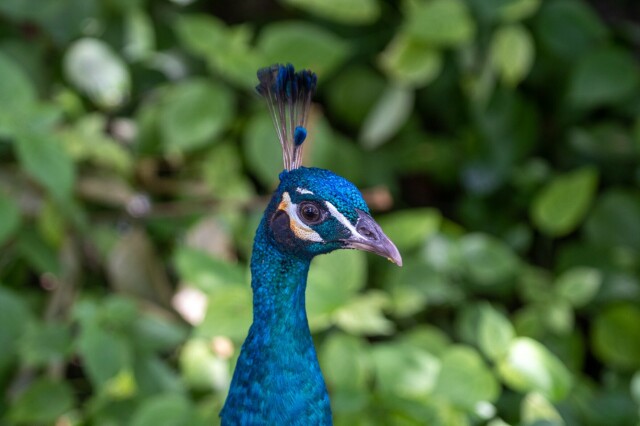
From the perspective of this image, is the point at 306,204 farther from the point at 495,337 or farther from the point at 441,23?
the point at 441,23

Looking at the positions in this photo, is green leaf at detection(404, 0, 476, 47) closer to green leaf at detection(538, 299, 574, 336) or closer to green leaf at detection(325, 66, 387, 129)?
green leaf at detection(325, 66, 387, 129)

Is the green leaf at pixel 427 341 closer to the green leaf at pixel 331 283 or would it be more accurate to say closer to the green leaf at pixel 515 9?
the green leaf at pixel 331 283

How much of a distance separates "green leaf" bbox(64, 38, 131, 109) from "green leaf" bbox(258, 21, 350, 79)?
0.32 metres

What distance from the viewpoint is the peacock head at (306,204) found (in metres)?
0.74

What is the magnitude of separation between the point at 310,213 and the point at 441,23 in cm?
88

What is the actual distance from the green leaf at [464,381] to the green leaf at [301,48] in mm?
525

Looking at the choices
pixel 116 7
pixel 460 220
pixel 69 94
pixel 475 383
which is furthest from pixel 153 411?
pixel 460 220

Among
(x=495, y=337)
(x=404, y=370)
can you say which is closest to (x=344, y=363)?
(x=404, y=370)

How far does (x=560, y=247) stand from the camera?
1.89 meters

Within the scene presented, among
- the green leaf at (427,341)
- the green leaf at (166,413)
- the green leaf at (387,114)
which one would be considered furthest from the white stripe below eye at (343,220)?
the green leaf at (387,114)

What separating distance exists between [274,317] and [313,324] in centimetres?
46

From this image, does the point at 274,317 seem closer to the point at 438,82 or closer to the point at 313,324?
the point at 313,324

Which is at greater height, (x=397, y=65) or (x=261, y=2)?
(x=261, y=2)

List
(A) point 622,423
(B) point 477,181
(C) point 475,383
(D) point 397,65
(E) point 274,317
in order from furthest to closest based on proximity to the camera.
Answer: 1. (B) point 477,181
2. (D) point 397,65
3. (A) point 622,423
4. (C) point 475,383
5. (E) point 274,317
